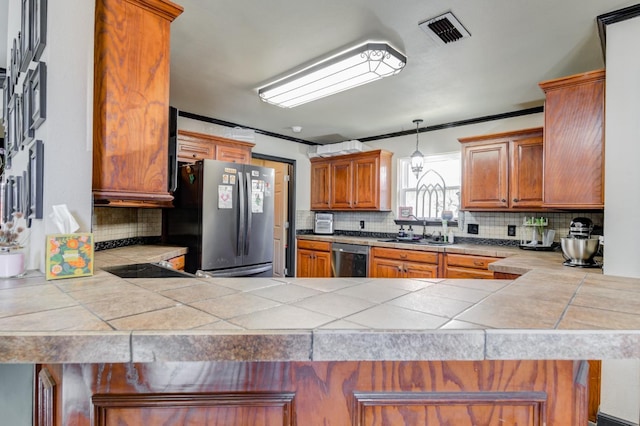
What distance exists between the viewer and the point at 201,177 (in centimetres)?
288

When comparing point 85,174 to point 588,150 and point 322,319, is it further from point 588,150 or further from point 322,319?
point 588,150

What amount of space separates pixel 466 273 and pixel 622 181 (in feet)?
5.52

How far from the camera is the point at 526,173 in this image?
10.4 feet

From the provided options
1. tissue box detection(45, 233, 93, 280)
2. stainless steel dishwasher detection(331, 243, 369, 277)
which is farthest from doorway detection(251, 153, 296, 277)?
tissue box detection(45, 233, 93, 280)

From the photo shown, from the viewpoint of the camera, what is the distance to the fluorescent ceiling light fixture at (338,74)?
2191 mm

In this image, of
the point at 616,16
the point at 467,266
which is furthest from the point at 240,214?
the point at 616,16

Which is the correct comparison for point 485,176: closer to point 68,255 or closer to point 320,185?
point 320,185

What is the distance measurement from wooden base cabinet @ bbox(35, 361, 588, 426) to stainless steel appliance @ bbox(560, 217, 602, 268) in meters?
1.76

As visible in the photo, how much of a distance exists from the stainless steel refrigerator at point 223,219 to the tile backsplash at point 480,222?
178cm

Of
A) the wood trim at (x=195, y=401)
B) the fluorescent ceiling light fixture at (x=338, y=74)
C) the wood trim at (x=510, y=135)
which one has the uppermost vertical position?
the fluorescent ceiling light fixture at (x=338, y=74)

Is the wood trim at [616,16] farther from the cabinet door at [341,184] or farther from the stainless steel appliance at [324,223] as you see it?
the stainless steel appliance at [324,223]

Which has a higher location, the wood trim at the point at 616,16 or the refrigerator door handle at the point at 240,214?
the wood trim at the point at 616,16

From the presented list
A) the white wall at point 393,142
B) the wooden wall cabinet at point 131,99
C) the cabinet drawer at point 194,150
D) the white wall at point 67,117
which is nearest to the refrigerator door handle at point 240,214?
the cabinet drawer at point 194,150

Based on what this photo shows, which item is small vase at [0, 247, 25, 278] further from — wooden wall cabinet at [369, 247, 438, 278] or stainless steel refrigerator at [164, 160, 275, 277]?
wooden wall cabinet at [369, 247, 438, 278]
